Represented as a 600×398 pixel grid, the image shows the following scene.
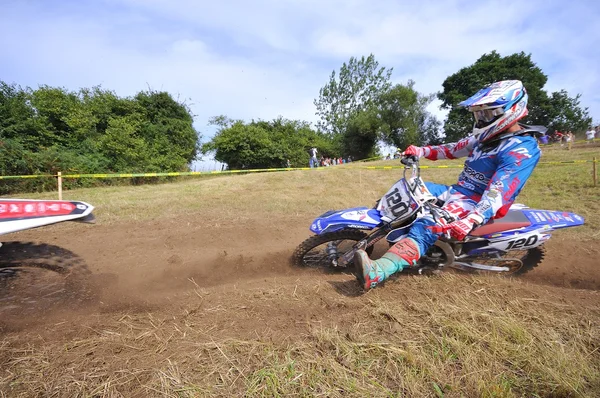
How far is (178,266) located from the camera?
3975 mm

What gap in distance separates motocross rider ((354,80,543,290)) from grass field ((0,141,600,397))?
323 millimetres

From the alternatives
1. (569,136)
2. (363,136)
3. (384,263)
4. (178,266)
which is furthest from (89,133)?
(569,136)

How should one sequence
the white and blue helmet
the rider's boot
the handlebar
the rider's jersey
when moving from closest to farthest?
the rider's boot, the rider's jersey, the white and blue helmet, the handlebar

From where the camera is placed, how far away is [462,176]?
3.45m

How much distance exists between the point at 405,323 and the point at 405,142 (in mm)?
33925

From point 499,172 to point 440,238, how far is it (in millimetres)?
839

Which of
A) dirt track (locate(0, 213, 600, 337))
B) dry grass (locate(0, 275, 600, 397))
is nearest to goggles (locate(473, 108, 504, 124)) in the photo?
dry grass (locate(0, 275, 600, 397))

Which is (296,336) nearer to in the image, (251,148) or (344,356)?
(344,356)

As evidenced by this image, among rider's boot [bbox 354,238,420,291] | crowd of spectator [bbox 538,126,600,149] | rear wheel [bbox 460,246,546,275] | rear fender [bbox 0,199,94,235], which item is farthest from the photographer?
crowd of spectator [bbox 538,126,600,149]

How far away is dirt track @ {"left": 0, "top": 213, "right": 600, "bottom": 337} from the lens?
2.77 meters

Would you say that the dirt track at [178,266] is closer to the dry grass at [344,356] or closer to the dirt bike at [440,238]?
the dry grass at [344,356]

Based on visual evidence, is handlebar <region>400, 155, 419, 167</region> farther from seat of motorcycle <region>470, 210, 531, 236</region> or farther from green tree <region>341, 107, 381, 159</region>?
green tree <region>341, 107, 381, 159</region>

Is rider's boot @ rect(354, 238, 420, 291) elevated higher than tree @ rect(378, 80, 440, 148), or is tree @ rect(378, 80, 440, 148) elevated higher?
tree @ rect(378, 80, 440, 148)

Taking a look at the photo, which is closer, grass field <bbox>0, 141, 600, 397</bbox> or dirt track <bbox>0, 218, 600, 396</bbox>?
grass field <bbox>0, 141, 600, 397</bbox>
